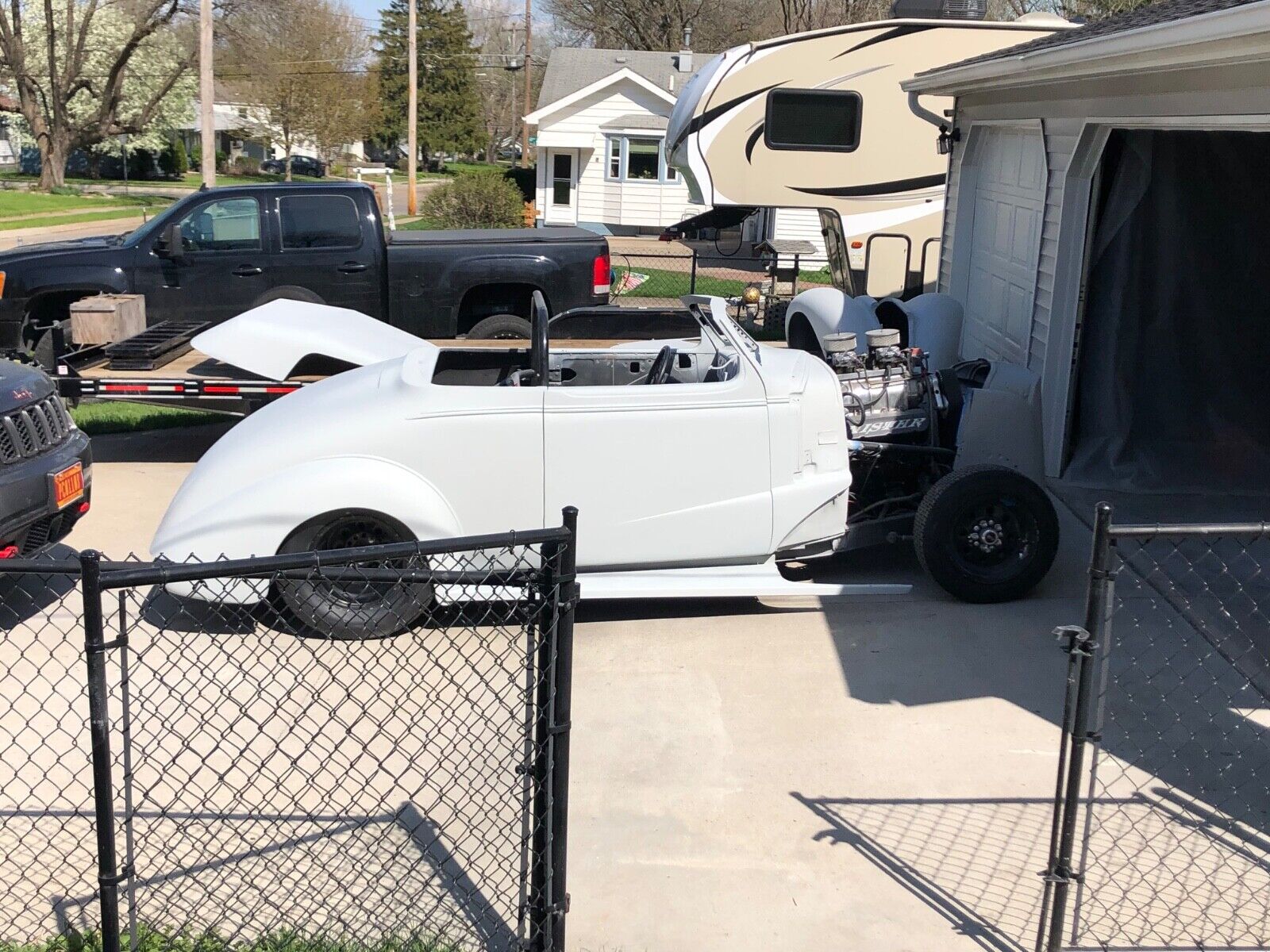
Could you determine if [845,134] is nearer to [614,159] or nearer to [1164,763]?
[1164,763]

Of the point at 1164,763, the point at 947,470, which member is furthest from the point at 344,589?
the point at 1164,763

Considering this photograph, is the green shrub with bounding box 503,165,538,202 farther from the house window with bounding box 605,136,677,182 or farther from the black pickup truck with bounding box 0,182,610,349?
the black pickup truck with bounding box 0,182,610,349

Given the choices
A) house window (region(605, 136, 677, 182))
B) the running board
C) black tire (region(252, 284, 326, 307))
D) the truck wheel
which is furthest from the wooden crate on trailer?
house window (region(605, 136, 677, 182))

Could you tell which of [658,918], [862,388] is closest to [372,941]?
[658,918]

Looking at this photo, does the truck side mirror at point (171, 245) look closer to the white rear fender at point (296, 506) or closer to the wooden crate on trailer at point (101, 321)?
the wooden crate on trailer at point (101, 321)

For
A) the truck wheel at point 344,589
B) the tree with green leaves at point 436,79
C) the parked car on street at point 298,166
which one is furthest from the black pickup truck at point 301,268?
the tree with green leaves at point 436,79

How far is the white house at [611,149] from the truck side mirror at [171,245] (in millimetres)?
24376

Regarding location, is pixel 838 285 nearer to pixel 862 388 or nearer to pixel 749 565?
pixel 862 388

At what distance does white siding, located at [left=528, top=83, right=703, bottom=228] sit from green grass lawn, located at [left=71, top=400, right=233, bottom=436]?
24.6 metres

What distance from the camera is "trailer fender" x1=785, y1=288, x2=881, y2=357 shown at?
35.6ft

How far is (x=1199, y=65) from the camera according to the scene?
21.7 feet

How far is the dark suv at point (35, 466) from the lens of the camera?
5816mm

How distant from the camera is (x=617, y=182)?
3497cm

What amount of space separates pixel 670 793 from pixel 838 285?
1076 cm
